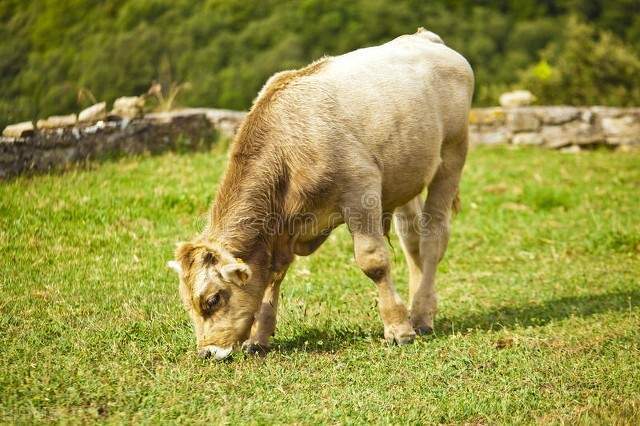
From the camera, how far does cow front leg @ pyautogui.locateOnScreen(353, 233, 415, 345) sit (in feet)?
23.1

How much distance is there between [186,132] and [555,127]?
27.1 feet

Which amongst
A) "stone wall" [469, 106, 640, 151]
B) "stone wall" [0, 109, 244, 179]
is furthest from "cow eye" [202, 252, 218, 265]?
"stone wall" [469, 106, 640, 151]

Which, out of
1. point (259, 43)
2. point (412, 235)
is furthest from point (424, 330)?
point (259, 43)

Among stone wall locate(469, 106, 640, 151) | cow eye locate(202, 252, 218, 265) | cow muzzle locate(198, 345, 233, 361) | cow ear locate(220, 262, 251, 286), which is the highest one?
cow eye locate(202, 252, 218, 265)

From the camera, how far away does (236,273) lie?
6.34m

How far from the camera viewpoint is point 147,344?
6711mm

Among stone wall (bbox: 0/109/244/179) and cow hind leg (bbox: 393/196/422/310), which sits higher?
cow hind leg (bbox: 393/196/422/310)

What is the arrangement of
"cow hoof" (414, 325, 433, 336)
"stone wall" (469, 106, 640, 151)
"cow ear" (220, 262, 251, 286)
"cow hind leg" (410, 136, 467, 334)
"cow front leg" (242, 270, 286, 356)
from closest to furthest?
"cow ear" (220, 262, 251, 286)
"cow front leg" (242, 270, 286, 356)
"cow hoof" (414, 325, 433, 336)
"cow hind leg" (410, 136, 467, 334)
"stone wall" (469, 106, 640, 151)

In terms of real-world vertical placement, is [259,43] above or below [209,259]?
below

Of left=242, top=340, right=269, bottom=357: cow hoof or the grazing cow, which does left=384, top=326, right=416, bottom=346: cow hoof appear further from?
left=242, top=340, right=269, bottom=357: cow hoof

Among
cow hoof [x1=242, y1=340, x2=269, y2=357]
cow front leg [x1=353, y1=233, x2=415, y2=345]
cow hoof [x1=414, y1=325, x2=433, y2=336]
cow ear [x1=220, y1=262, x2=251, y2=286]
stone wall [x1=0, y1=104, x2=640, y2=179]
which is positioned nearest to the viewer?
cow ear [x1=220, y1=262, x2=251, y2=286]

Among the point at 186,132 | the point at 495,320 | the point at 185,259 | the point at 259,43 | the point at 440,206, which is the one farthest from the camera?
the point at 259,43

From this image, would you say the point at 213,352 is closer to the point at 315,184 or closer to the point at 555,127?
the point at 315,184

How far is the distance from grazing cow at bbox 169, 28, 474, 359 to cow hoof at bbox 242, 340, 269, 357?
0.02 metres
